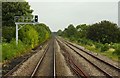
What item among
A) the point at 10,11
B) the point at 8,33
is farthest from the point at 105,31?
the point at 8,33

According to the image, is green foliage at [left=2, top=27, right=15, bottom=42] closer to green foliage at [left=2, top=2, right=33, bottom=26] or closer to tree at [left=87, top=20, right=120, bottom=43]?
green foliage at [left=2, top=2, right=33, bottom=26]

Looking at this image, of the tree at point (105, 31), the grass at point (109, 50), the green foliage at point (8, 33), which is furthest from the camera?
the tree at point (105, 31)

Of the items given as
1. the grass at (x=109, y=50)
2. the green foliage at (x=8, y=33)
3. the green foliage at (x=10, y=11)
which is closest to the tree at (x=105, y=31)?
the grass at (x=109, y=50)

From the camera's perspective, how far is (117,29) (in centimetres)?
5909

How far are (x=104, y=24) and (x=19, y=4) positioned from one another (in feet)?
80.0

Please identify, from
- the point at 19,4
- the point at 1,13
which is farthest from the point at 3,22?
the point at 19,4

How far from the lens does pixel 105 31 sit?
58.6 meters

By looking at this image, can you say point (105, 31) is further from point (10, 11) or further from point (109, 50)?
point (10, 11)

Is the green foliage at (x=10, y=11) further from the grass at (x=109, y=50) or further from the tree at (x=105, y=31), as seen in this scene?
the tree at (x=105, y=31)

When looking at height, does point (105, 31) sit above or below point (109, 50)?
above

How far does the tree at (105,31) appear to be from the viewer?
58.3 meters

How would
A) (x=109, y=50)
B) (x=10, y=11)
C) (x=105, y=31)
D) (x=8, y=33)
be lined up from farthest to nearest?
(x=105, y=31) → (x=10, y=11) → (x=8, y=33) → (x=109, y=50)

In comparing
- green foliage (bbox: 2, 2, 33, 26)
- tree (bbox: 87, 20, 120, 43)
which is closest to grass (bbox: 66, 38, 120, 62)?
green foliage (bbox: 2, 2, 33, 26)

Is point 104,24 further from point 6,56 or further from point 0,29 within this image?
point 6,56
